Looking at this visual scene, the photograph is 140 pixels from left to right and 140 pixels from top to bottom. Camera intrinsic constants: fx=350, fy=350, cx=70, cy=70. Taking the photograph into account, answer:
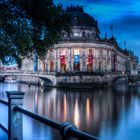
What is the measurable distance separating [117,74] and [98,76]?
715 cm

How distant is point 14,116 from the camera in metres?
5.28

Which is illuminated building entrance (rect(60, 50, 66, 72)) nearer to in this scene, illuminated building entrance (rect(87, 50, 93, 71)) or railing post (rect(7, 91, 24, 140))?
illuminated building entrance (rect(87, 50, 93, 71))

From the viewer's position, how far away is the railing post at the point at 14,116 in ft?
16.9

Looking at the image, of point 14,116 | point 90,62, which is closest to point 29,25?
point 14,116

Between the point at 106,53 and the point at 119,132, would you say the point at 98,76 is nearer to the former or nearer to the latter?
the point at 106,53

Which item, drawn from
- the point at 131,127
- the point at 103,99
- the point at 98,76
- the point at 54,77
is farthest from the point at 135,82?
the point at 131,127

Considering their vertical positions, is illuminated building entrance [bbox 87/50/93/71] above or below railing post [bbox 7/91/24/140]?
above

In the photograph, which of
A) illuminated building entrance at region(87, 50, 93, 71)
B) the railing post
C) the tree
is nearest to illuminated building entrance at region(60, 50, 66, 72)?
illuminated building entrance at region(87, 50, 93, 71)

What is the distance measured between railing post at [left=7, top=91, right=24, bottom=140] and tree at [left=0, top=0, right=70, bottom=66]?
748 centimetres

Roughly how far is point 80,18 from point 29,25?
Result: 78.0 m

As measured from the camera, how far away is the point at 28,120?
26.4 m

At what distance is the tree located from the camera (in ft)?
41.7

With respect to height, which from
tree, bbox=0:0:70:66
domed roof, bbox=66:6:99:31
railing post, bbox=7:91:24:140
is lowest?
railing post, bbox=7:91:24:140

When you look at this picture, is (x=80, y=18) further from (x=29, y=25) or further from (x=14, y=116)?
(x=14, y=116)
